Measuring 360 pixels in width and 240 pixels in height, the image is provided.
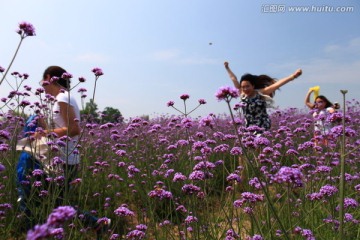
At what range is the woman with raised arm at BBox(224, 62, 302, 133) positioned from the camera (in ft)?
21.1

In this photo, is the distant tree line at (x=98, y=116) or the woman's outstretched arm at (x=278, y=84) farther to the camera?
the woman's outstretched arm at (x=278, y=84)

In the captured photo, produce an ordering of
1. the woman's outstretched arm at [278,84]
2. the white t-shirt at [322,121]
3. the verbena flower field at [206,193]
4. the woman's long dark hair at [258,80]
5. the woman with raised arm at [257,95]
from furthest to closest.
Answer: the woman's long dark hair at [258,80]
the woman with raised arm at [257,95]
the woman's outstretched arm at [278,84]
the white t-shirt at [322,121]
the verbena flower field at [206,193]

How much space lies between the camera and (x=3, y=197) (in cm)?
451

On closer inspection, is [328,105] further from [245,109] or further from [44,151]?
[44,151]

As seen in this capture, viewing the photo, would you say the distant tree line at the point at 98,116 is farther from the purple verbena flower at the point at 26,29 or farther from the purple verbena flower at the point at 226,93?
the purple verbena flower at the point at 226,93

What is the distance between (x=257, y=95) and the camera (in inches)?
264

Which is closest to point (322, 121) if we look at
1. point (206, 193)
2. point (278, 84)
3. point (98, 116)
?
point (206, 193)

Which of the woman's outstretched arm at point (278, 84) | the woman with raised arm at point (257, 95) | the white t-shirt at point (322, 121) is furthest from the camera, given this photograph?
the woman with raised arm at point (257, 95)

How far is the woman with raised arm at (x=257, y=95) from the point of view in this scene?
642cm

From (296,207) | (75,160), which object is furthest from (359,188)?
(75,160)

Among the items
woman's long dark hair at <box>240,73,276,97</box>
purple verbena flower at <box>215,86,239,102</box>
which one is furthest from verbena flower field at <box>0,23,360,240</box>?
woman's long dark hair at <box>240,73,276,97</box>

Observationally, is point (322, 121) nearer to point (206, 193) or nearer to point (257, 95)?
point (206, 193)

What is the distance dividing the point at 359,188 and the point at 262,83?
3.92 metres

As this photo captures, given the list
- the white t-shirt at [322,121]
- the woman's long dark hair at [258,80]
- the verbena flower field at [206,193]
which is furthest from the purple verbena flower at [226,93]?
the woman's long dark hair at [258,80]
